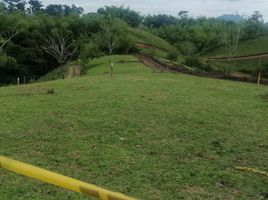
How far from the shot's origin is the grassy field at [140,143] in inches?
209

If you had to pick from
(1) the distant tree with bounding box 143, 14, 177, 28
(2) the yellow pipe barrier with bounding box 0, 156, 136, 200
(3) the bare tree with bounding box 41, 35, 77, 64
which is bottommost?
(3) the bare tree with bounding box 41, 35, 77, 64

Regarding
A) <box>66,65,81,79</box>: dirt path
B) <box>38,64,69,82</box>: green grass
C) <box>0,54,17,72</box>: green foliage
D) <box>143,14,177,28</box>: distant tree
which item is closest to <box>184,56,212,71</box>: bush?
<box>66,65,81,79</box>: dirt path

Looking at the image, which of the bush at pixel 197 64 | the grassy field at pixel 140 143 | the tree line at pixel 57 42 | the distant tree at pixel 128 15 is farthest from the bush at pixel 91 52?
the distant tree at pixel 128 15

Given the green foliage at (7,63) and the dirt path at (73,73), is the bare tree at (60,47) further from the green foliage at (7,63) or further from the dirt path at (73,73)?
the dirt path at (73,73)

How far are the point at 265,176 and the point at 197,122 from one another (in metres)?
3.29

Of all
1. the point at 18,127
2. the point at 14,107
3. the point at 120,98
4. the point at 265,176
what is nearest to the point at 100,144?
the point at 18,127

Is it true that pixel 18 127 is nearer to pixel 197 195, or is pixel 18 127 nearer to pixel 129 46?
pixel 197 195

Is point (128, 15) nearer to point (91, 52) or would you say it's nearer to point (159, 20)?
point (159, 20)

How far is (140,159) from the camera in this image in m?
6.32

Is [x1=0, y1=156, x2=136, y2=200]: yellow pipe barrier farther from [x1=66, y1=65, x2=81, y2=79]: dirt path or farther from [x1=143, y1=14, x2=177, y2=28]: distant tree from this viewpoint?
[x1=143, y1=14, x2=177, y2=28]: distant tree

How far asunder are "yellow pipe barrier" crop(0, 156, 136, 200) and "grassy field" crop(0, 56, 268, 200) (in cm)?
281

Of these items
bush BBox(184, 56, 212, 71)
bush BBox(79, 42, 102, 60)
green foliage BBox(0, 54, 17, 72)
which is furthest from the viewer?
green foliage BBox(0, 54, 17, 72)

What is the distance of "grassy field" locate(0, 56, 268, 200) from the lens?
530 centimetres

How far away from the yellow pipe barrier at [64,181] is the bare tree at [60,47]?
45.9 m
